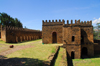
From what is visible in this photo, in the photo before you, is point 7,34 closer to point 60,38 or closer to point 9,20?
point 60,38

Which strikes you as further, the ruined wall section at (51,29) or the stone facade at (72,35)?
the ruined wall section at (51,29)

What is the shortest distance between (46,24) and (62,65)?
11441 millimetres

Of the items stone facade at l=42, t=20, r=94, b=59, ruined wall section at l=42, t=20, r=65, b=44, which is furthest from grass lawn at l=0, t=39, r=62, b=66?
ruined wall section at l=42, t=20, r=65, b=44

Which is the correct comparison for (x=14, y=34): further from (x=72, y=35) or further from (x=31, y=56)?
(x=72, y=35)

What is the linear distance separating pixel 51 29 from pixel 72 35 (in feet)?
15.7

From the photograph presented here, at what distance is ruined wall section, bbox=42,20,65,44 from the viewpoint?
16.3 meters

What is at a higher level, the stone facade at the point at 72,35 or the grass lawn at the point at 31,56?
the stone facade at the point at 72,35

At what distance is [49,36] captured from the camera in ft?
54.2

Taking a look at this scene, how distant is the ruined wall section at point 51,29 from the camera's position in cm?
1631

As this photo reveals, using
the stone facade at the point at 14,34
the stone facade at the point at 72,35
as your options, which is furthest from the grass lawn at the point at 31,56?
the stone facade at the point at 14,34

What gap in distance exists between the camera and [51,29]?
54.0ft

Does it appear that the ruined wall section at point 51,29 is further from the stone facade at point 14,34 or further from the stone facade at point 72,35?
the stone facade at point 14,34

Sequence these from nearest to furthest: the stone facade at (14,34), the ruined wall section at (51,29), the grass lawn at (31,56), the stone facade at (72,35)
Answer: the grass lawn at (31,56) → the stone facade at (72,35) → the ruined wall section at (51,29) → the stone facade at (14,34)

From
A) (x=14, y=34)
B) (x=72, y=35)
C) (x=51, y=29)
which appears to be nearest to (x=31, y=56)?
(x=72, y=35)
